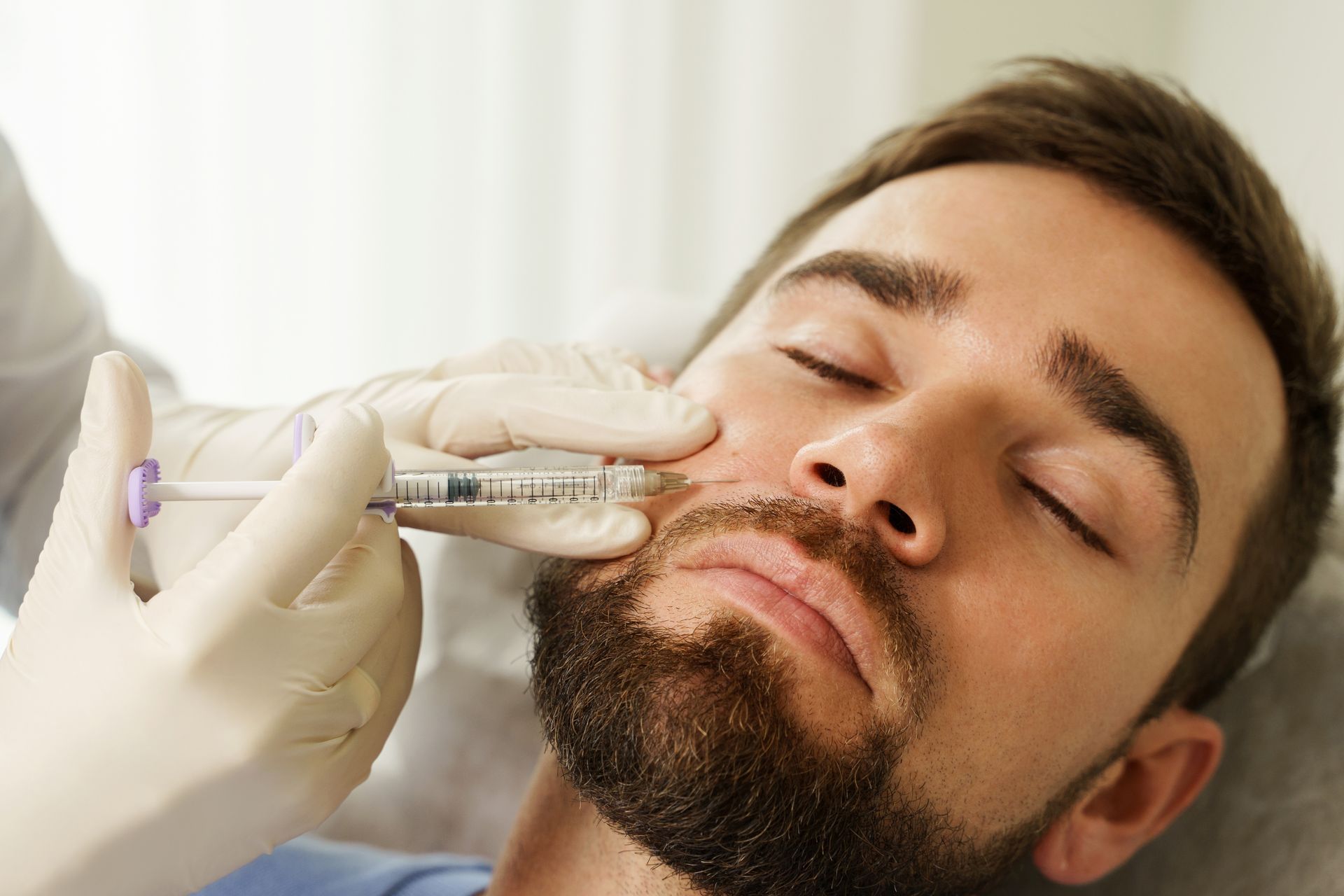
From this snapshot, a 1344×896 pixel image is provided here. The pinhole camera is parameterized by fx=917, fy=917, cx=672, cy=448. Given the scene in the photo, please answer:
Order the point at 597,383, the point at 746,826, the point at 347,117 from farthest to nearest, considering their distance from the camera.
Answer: the point at 347,117 → the point at 597,383 → the point at 746,826

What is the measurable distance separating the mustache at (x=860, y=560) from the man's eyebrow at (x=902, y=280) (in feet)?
1.08

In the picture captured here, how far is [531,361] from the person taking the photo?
133 cm

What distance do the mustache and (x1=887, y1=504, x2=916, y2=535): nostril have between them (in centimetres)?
4

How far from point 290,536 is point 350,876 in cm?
74

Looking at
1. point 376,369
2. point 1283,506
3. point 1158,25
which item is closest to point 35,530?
point 376,369

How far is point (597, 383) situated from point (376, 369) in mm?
1279

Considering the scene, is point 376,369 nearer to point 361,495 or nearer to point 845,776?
point 361,495

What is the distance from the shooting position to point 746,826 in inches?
32.4

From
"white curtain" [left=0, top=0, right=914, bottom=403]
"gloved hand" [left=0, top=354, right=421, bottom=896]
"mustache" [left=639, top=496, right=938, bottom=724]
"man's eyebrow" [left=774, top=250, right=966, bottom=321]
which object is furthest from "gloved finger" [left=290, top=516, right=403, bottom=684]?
"white curtain" [left=0, top=0, right=914, bottom=403]

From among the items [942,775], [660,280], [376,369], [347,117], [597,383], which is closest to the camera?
[942,775]

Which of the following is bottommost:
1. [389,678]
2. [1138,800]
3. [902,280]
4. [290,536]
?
[1138,800]

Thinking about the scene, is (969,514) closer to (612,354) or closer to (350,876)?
(612,354)

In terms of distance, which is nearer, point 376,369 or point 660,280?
point 376,369

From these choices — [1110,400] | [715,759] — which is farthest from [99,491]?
[1110,400]
